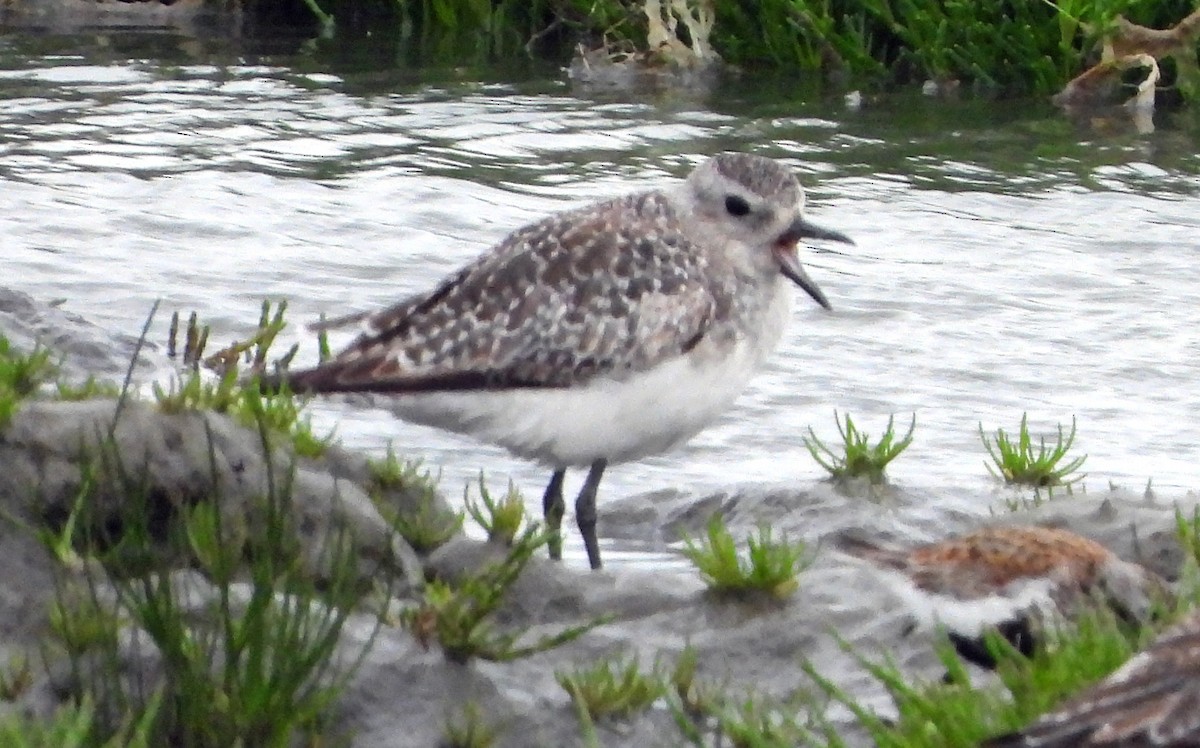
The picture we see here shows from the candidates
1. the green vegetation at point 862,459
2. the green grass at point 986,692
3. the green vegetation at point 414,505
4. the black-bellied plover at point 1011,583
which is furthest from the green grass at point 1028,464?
the green grass at point 986,692

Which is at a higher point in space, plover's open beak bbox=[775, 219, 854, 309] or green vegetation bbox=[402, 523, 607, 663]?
plover's open beak bbox=[775, 219, 854, 309]

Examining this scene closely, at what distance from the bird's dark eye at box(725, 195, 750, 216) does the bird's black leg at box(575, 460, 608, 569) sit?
3.63 ft

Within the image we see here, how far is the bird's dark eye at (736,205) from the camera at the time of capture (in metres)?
8.08

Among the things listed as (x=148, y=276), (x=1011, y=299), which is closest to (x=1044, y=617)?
(x=1011, y=299)

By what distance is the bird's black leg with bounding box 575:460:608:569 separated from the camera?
297 inches

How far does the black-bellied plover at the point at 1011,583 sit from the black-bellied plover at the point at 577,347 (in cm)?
136

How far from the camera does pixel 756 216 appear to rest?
8102 mm

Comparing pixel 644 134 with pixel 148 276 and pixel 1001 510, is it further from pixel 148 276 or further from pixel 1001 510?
pixel 1001 510

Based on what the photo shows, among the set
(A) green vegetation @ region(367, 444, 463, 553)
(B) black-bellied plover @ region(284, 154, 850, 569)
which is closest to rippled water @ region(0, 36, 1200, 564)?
(B) black-bellied plover @ region(284, 154, 850, 569)

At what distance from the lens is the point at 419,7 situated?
1858 centimetres

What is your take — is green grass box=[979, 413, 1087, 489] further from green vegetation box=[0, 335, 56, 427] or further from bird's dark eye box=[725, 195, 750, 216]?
green vegetation box=[0, 335, 56, 427]

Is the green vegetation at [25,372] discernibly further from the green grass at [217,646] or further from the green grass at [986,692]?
the green grass at [986,692]

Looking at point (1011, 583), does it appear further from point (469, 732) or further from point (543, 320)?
point (543, 320)

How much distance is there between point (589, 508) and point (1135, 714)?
4180mm
